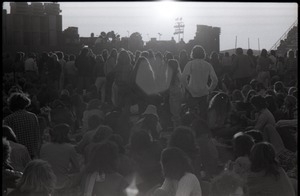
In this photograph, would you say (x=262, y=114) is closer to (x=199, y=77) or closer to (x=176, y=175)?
(x=199, y=77)

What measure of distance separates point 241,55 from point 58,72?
3.93m

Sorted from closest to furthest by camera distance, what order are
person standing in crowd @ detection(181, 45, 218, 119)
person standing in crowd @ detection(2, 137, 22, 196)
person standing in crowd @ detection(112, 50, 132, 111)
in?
1. person standing in crowd @ detection(2, 137, 22, 196)
2. person standing in crowd @ detection(181, 45, 218, 119)
3. person standing in crowd @ detection(112, 50, 132, 111)

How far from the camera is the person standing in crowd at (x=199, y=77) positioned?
9.08m

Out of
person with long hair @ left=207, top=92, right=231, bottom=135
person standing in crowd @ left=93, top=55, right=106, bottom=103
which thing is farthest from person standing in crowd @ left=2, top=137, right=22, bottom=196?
person standing in crowd @ left=93, top=55, right=106, bottom=103

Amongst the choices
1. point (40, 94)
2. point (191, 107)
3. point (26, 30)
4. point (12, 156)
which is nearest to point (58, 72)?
point (40, 94)

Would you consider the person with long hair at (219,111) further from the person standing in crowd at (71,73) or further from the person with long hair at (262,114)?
the person standing in crowd at (71,73)

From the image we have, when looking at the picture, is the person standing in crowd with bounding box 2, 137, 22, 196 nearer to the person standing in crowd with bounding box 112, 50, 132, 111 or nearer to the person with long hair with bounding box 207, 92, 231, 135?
the person with long hair with bounding box 207, 92, 231, 135

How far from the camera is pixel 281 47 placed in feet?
97.0

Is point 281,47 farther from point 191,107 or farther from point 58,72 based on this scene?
point 191,107

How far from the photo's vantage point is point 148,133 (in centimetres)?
566

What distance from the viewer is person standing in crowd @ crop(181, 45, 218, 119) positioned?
29.8ft

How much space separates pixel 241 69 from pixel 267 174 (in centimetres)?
872

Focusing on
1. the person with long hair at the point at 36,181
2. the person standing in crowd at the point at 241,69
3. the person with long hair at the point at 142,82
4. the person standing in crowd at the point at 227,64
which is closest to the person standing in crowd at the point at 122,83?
the person with long hair at the point at 142,82

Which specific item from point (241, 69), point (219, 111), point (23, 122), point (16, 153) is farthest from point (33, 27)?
point (16, 153)
